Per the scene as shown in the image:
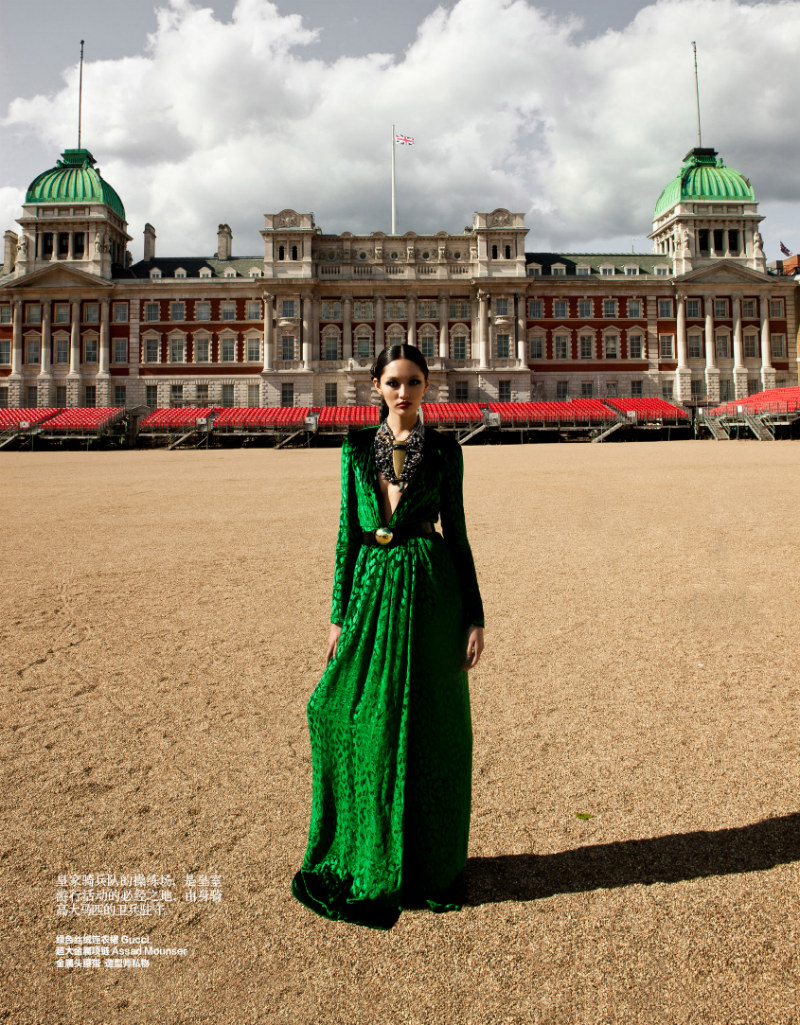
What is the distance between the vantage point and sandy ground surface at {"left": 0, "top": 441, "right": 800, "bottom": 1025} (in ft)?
8.39

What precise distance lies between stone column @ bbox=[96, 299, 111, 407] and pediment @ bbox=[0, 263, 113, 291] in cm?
155

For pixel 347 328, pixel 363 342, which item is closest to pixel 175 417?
pixel 347 328

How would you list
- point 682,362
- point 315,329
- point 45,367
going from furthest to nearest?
point 682,362
point 45,367
point 315,329

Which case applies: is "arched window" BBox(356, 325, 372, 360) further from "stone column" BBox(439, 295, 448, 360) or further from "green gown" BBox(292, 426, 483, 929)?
"green gown" BBox(292, 426, 483, 929)

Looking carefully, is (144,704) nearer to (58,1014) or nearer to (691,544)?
(58,1014)

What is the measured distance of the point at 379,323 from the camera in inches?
2099

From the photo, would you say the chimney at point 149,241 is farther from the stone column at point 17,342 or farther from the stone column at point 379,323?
the stone column at point 379,323

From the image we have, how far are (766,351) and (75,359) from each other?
175 ft

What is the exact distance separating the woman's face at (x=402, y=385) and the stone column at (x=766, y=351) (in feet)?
192

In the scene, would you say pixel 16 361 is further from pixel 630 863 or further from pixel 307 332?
pixel 630 863

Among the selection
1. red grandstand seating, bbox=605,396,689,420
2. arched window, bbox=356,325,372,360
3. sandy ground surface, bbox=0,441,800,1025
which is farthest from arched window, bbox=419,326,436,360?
sandy ground surface, bbox=0,441,800,1025

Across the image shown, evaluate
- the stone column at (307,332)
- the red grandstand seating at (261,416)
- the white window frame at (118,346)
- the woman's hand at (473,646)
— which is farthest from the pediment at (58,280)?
the woman's hand at (473,646)

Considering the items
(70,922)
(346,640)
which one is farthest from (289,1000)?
(346,640)

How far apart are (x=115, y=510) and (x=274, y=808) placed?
12190 millimetres
